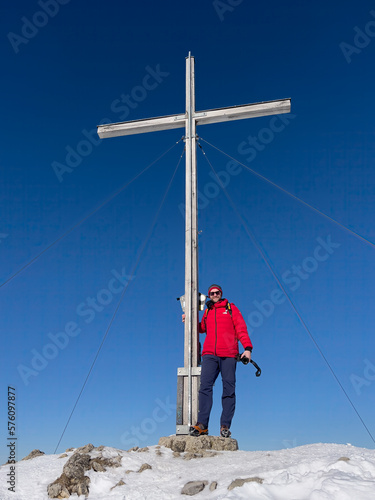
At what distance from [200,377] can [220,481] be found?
2660 millimetres

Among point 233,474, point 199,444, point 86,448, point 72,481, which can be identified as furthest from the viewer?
point 199,444

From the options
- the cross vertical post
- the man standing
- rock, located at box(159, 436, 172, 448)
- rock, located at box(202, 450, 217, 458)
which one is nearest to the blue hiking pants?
the man standing

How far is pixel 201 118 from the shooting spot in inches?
329

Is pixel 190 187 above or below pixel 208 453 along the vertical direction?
above

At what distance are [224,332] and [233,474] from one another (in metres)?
2.57

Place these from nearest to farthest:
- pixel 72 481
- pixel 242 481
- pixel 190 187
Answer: pixel 242 481, pixel 72 481, pixel 190 187

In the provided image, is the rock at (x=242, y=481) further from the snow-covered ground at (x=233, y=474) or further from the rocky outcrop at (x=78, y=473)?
the rocky outcrop at (x=78, y=473)

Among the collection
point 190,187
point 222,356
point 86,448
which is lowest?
point 86,448

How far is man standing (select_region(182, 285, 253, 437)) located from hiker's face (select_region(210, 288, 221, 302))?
13 cm

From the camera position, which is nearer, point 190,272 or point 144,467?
point 144,467

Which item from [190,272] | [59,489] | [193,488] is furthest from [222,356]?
[59,489]

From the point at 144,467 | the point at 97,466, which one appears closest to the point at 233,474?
the point at 144,467

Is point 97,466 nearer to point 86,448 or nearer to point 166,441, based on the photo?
point 86,448

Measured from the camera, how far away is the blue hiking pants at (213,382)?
6.26 metres
